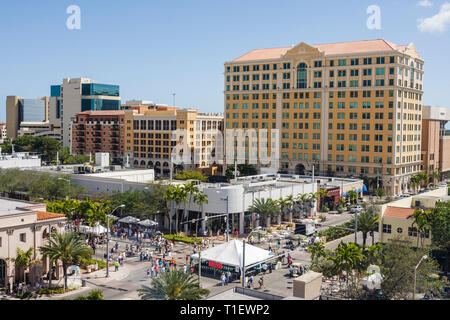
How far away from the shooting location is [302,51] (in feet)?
409

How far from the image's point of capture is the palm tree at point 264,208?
224 ft

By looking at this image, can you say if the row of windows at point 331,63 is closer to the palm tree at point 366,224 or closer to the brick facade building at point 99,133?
the brick facade building at point 99,133

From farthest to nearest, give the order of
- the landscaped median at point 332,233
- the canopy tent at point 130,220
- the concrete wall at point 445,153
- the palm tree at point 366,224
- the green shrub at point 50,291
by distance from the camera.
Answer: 1. the concrete wall at point 445,153
2. the canopy tent at point 130,220
3. the landscaped median at point 332,233
4. the palm tree at point 366,224
5. the green shrub at point 50,291

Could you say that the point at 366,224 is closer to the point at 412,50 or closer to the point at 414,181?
the point at 414,181

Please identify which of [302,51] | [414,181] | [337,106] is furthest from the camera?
[302,51]

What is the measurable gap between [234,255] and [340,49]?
3452 inches

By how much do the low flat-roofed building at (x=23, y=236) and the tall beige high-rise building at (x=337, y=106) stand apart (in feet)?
260

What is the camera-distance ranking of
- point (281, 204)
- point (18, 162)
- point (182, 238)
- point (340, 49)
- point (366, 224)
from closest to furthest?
1. point (366, 224)
2. point (182, 238)
3. point (281, 204)
4. point (18, 162)
5. point (340, 49)

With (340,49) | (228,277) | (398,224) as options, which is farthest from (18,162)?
(340,49)

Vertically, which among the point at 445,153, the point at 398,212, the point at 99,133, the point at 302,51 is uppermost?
the point at 302,51

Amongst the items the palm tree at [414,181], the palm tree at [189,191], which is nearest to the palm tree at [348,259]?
the palm tree at [189,191]

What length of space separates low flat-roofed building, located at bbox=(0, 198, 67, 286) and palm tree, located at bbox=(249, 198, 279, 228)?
2840 cm

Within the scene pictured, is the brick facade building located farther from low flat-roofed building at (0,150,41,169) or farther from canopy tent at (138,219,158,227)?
canopy tent at (138,219,158,227)
